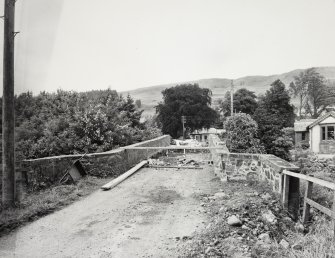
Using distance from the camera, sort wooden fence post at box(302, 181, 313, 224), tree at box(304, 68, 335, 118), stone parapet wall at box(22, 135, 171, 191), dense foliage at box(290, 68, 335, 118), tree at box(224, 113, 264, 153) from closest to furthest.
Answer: wooden fence post at box(302, 181, 313, 224), stone parapet wall at box(22, 135, 171, 191), tree at box(224, 113, 264, 153), dense foliage at box(290, 68, 335, 118), tree at box(304, 68, 335, 118)

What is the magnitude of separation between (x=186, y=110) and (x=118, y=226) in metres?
41.5

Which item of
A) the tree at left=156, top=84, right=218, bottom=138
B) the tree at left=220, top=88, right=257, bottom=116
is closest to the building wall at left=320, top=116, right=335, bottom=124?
the tree at left=156, top=84, right=218, bottom=138

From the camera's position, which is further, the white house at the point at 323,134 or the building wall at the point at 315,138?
the building wall at the point at 315,138

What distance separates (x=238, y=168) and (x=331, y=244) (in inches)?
184

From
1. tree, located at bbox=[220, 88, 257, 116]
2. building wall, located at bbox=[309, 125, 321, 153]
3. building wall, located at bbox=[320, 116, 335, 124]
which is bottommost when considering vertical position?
building wall, located at bbox=[309, 125, 321, 153]

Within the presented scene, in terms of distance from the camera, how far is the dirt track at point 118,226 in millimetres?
4352

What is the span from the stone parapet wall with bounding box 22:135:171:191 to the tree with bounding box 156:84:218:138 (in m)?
34.9

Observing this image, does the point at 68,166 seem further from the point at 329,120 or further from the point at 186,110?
the point at 186,110

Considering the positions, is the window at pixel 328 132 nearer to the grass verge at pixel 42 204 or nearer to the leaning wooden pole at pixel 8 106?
the grass verge at pixel 42 204

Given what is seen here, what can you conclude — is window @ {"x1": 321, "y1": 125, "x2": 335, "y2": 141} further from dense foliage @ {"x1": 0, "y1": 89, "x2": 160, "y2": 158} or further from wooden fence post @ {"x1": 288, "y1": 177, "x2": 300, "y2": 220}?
wooden fence post @ {"x1": 288, "y1": 177, "x2": 300, "y2": 220}

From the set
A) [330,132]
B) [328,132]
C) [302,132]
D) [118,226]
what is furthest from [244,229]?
[302,132]

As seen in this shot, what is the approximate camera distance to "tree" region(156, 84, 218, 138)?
46.6 metres

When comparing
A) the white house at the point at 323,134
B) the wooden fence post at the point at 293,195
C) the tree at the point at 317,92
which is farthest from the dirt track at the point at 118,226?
the tree at the point at 317,92

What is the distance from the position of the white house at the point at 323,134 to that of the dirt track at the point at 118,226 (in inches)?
1146
